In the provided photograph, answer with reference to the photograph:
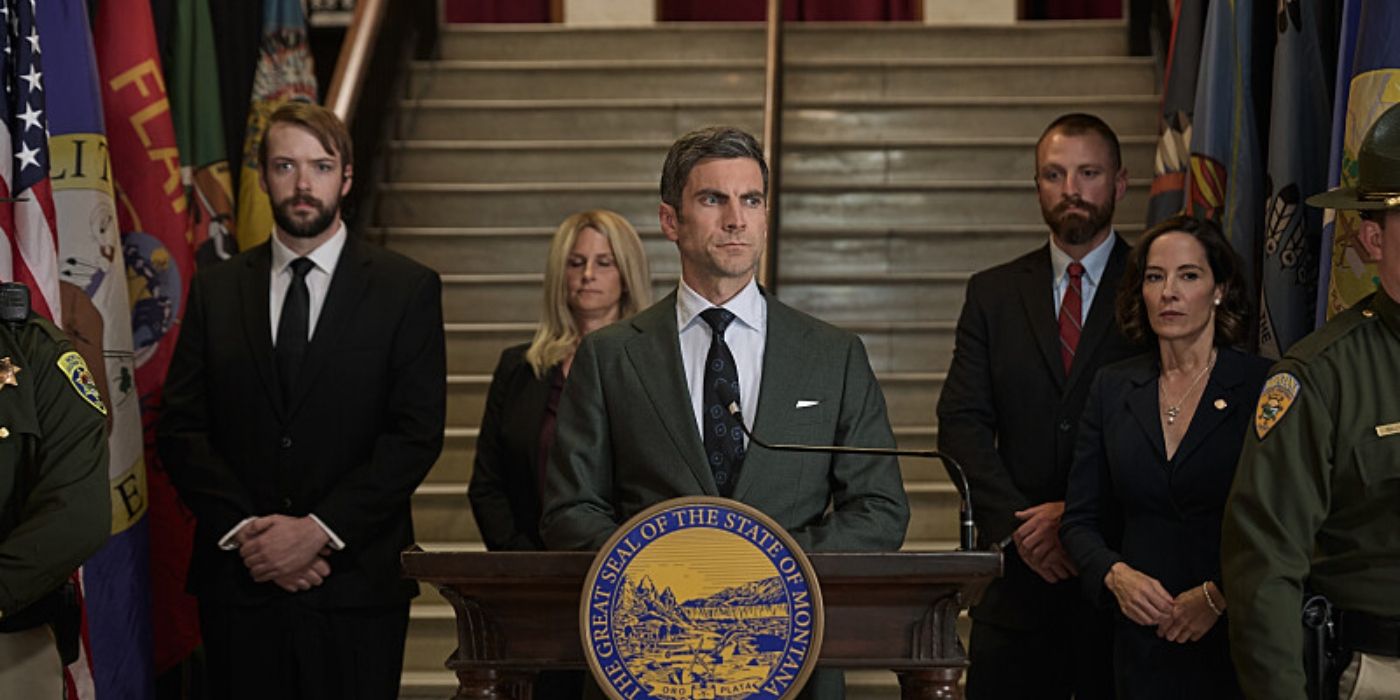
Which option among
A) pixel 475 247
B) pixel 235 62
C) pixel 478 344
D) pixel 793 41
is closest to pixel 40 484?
pixel 235 62

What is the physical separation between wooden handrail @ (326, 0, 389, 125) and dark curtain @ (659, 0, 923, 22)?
3232mm

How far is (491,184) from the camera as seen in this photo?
7000 mm

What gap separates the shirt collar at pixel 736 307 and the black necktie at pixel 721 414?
16mm

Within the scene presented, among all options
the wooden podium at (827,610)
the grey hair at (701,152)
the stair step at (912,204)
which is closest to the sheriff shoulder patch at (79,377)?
the wooden podium at (827,610)

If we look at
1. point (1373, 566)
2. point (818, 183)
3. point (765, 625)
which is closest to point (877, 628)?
point (765, 625)

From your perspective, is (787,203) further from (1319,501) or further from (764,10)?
Result: (1319,501)

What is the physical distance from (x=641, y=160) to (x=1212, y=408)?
4002 millimetres

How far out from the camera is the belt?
264 centimetres

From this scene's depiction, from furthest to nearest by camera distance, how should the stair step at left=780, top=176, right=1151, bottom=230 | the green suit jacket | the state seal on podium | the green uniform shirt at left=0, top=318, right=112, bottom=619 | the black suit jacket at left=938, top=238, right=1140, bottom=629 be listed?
1. the stair step at left=780, top=176, right=1151, bottom=230
2. the black suit jacket at left=938, top=238, right=1140, bottom=629
3. the green uniform shirt at left=0, top=318, right=112, bottom=619
4. the green suit jacket
5. the state seal on podium

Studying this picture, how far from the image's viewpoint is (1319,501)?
2666 mm

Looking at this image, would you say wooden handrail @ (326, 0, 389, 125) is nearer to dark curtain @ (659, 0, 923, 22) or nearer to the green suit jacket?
dark curtain @ (659, 0, 923, 22)

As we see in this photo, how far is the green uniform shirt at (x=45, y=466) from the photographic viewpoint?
2885 mm

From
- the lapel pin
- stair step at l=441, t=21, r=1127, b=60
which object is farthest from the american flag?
stair step at l=441, t=21, r=1127, b=60

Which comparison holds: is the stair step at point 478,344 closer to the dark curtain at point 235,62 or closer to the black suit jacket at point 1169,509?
the dark curtain at point 235,62
